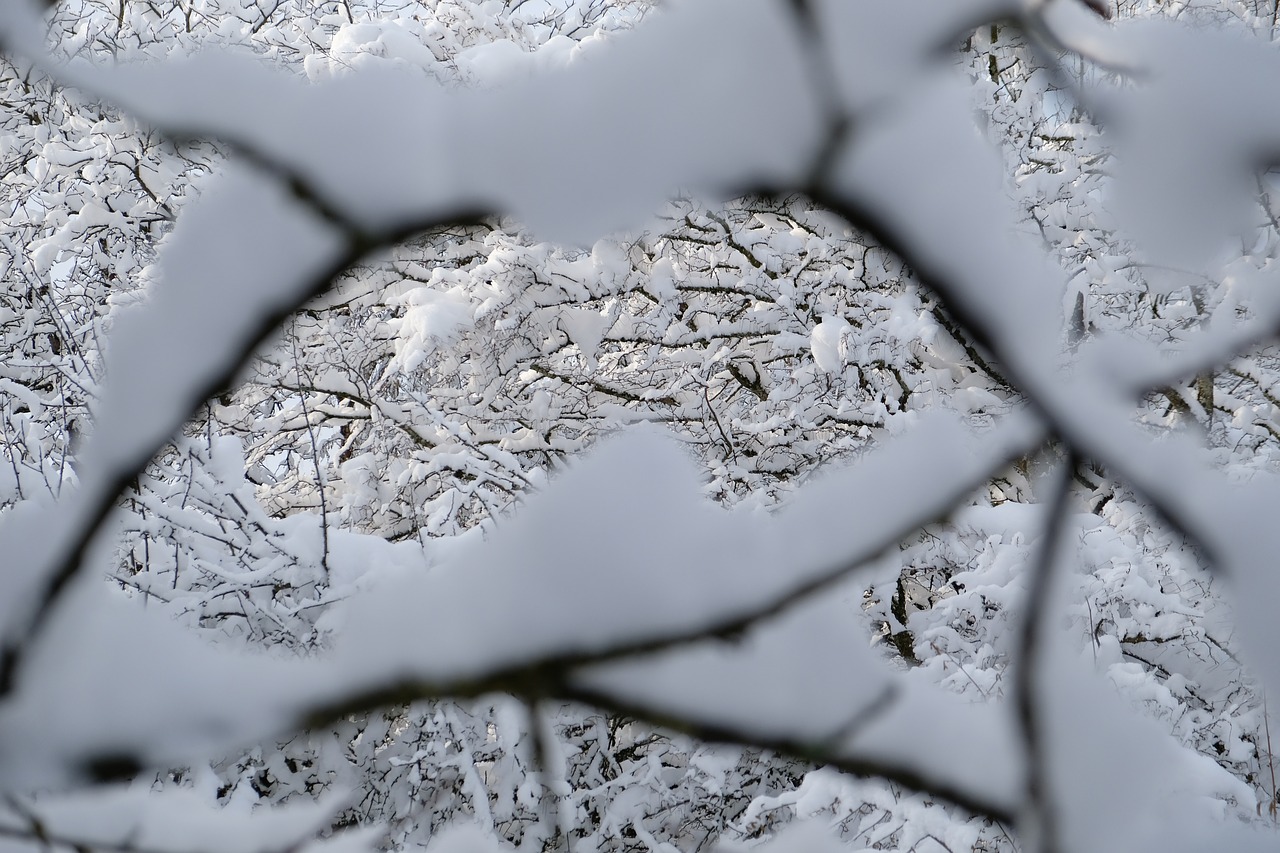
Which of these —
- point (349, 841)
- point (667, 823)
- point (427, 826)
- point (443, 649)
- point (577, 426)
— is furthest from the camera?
point (577, 426)

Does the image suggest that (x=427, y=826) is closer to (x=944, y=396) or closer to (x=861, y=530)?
(x=944, y=396)

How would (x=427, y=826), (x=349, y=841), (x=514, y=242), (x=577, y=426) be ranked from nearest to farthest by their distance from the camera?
(x=349, y=841), (x=427, y=826), (x=514, y=242), (x=577, y=426)

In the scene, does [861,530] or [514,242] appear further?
[514,242]

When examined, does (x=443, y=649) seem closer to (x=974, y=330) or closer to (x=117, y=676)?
(x=117, y=676)

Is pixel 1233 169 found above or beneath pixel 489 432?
above

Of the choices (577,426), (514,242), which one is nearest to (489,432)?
(577,426)

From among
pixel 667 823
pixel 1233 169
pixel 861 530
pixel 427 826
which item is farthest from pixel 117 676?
pixel 667 823

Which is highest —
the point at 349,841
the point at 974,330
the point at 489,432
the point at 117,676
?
the point at 974,330

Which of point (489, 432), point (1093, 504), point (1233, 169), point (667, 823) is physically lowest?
point (667, 823)

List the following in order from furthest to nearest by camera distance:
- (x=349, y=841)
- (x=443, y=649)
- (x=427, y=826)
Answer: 1. (x=427, y=826)
2. (x=349, y=841)
3. (x=443, y=649)
